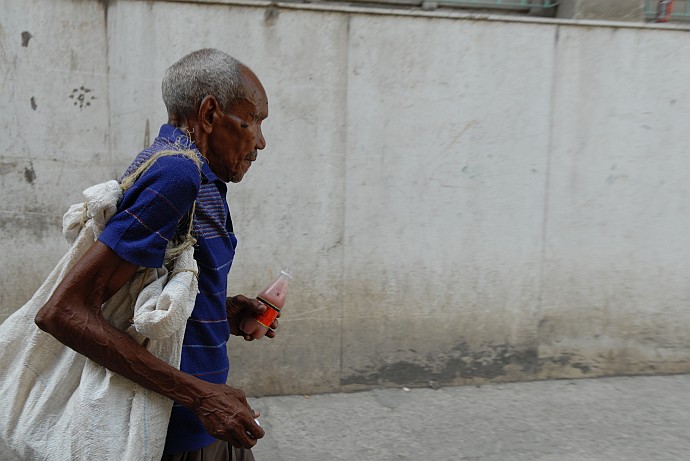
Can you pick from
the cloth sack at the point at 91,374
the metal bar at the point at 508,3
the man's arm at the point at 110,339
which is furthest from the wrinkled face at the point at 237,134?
the metal bar at the point at 508,3

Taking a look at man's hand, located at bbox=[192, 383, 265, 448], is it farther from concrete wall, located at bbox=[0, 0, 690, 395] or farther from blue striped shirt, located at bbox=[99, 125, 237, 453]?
concrete wall, located at bbox=[0, 0, 690, 395]

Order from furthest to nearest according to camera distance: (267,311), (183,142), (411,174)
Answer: (411,174) → (267,311) → (183,142)

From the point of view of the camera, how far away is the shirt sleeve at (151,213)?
53.9 inches

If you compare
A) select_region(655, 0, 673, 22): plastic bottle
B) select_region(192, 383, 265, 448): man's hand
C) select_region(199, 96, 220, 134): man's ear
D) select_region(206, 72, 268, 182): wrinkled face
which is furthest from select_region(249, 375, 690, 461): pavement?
select_region(655, 0, 673, 22): plastic bottle

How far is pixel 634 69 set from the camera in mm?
4211

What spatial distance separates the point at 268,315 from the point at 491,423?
2.25 metres

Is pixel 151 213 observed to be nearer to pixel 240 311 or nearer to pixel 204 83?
pixel 204 83

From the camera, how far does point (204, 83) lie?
62.8 inches

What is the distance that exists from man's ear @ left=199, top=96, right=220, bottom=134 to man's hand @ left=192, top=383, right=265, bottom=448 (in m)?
0.59

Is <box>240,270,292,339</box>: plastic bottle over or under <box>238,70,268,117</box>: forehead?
under

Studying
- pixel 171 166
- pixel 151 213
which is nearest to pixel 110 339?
pixel 151 213

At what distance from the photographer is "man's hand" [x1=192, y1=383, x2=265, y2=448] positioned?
146 centimetres

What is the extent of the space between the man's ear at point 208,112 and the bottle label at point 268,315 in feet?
1.93

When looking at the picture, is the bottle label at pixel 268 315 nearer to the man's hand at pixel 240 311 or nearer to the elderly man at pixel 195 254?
the man's hand at pixel 240 311
